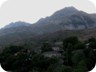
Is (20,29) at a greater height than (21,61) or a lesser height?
lesser

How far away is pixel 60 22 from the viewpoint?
194 ft

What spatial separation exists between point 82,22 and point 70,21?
199 cm

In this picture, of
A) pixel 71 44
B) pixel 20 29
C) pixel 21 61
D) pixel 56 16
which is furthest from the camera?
pixel 56 16

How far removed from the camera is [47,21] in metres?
62.0

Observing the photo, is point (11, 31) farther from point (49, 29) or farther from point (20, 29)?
point (49, 29)

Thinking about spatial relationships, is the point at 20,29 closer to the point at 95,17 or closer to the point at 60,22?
the point at 60,22

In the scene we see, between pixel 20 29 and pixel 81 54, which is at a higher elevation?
pixel 81 54

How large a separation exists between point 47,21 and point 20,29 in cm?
616

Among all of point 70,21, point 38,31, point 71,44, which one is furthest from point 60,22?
point 71,44

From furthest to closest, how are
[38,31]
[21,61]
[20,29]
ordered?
1. [20,29]
2. [38,31]
3. [21,61]

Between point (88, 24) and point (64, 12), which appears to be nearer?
point (88, 24)

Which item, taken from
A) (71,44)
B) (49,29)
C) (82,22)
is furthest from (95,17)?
(71,44)

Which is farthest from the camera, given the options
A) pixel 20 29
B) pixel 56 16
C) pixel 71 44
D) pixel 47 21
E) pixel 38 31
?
pixel 56 16

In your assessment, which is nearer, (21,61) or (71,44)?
(21,61)
